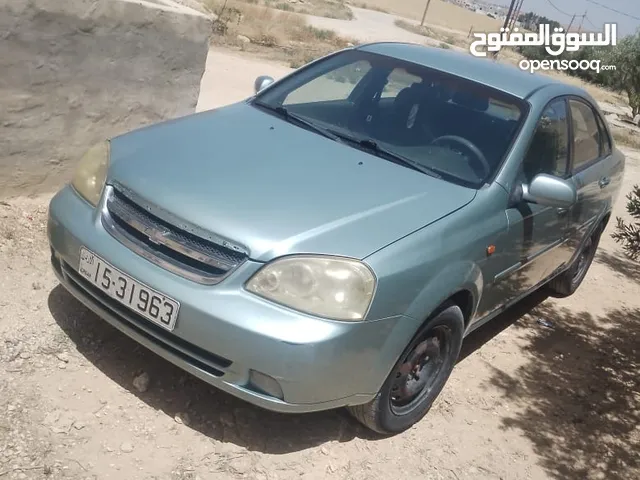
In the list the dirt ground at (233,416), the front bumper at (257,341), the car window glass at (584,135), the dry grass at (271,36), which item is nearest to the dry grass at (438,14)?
the dry grass at (271,36)

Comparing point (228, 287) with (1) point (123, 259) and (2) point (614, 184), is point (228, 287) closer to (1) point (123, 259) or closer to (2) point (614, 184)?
(1) point (123, 259)

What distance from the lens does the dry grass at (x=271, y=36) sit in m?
17.2

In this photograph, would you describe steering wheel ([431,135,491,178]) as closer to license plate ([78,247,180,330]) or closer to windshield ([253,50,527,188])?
windshield ([253,50,527,188])

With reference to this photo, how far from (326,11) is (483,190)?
41.1 m

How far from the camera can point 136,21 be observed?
4.76 meters

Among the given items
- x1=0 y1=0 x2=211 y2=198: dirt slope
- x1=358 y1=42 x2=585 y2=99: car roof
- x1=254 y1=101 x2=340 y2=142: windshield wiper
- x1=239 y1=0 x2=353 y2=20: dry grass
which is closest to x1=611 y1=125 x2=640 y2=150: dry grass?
x1=358 y1=42 x2=585 y2=99: car roof

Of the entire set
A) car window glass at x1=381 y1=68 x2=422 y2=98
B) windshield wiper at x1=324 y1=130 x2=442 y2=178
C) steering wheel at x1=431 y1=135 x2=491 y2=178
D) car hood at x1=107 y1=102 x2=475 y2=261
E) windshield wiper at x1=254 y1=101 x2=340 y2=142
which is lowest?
car hood at x1=107 y1=102 x2=475 y2=261

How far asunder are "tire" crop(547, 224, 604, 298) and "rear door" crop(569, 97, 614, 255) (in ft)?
1.62

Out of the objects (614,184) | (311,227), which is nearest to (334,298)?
(311,227)

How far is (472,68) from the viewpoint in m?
4.08

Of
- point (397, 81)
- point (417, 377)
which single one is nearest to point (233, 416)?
point (417, 377)

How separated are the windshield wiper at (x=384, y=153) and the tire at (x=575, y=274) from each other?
237cm

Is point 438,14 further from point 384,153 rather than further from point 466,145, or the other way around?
point 384,153

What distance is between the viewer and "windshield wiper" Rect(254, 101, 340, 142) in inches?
142
